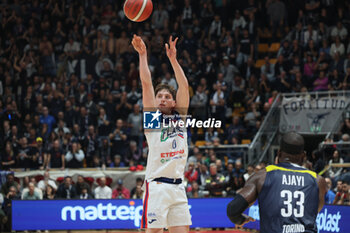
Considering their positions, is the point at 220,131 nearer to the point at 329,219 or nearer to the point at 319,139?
the point at 319,139

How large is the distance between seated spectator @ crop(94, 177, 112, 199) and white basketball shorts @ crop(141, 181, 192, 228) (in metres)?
10.4

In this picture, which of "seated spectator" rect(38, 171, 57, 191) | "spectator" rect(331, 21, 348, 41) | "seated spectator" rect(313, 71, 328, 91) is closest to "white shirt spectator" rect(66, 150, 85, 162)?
"seated spectator" rect(38, 171, 57, 191)

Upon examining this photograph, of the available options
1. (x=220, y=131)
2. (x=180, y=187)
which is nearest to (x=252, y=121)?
(x=220, y=131)

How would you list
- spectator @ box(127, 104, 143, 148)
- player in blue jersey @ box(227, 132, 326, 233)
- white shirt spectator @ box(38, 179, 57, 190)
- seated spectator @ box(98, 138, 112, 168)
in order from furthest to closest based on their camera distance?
spectator @ box(127, 104, 143, 148), seated spectator @ box(98, 138, 112, 168), white shirt spectator @ box(38, 179, 57, 190), player in blue jersey @ box(227, 132, 326, 233)

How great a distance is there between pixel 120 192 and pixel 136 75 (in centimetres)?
583

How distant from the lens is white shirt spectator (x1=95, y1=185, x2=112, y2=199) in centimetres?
1691

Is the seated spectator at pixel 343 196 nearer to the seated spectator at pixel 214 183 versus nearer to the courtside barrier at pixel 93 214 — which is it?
the courtside barrier at pixel 93 214

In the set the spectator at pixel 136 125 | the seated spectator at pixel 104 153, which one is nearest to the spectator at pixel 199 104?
the spectator at pixel 136 125

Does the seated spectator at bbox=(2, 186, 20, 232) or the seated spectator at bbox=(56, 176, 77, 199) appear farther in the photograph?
the seated spectator at bbox=(56, 176, 77, 199)

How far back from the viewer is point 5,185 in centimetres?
1706

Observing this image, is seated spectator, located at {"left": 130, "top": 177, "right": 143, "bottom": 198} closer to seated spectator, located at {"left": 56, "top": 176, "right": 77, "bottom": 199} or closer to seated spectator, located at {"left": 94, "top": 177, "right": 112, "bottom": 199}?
seated spectator, located at {"left": 94, "top": 177, "right": 112, "bottom": 199}

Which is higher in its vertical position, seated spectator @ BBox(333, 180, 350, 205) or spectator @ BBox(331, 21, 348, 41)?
spectator @ BBox(331, 21, 348, 41)

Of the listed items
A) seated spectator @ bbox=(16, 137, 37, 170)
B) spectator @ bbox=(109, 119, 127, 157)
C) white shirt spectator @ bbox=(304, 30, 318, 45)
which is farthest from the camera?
white shirt spectator @ bbox=(304, 30, 318, 45)

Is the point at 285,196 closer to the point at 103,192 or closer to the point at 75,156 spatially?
the point at 103,192
